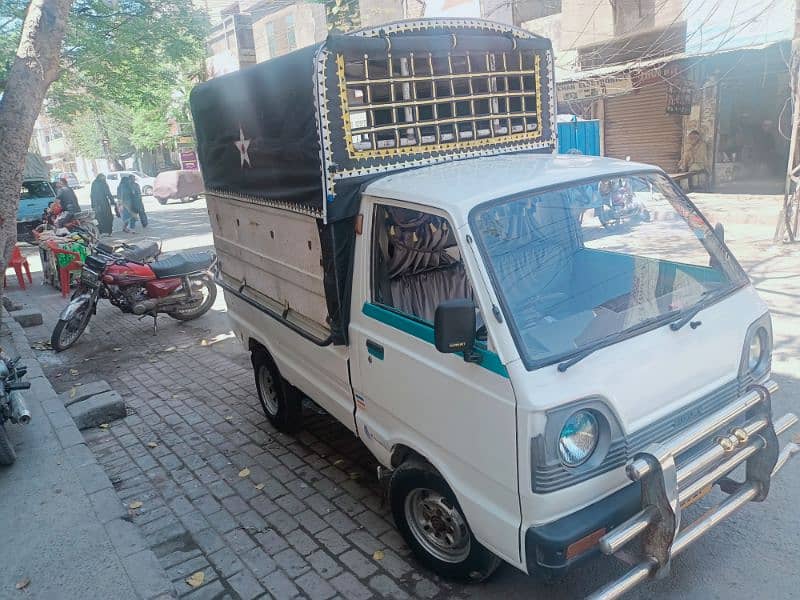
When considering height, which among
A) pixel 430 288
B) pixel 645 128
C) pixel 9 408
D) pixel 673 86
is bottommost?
Result: pixel 9 408

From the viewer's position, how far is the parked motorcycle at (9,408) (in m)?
4.18

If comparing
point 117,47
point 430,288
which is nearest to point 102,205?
point 117,47

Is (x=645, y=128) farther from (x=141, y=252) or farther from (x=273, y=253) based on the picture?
(x=273, y=253)

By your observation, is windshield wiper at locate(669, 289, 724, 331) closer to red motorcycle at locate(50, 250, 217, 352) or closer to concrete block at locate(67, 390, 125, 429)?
concrete block at locate(67, 390, 125, 429)

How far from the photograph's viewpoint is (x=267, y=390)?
16.9ft

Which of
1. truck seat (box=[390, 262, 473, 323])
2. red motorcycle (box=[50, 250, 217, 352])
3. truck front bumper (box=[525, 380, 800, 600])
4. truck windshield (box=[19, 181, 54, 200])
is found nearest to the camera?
truck front bumper (box=[525, 380, 800, 600])

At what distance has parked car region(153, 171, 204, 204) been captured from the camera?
2616cm

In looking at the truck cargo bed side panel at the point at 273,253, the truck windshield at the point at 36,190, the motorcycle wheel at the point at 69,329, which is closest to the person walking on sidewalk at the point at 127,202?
the truck windshield at the point at 36,190

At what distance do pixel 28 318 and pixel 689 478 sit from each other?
916 centimetres

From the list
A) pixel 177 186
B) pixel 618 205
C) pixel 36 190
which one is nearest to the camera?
pixel 618 205

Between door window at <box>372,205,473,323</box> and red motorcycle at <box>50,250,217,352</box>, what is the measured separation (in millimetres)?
5190

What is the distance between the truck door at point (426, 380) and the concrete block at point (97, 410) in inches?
122

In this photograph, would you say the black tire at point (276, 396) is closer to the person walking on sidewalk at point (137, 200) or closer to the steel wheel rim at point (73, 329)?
the steel wheel rim at point (73, 329)

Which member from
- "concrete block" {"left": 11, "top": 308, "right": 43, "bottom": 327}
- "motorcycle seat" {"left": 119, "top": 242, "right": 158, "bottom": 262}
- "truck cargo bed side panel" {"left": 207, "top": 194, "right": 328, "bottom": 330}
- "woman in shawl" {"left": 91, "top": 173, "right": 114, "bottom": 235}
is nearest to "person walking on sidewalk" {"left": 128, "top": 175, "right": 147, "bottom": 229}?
"woman in shawl" {"left": 91, "top": 173, "right": 114, "bottom": 235}
